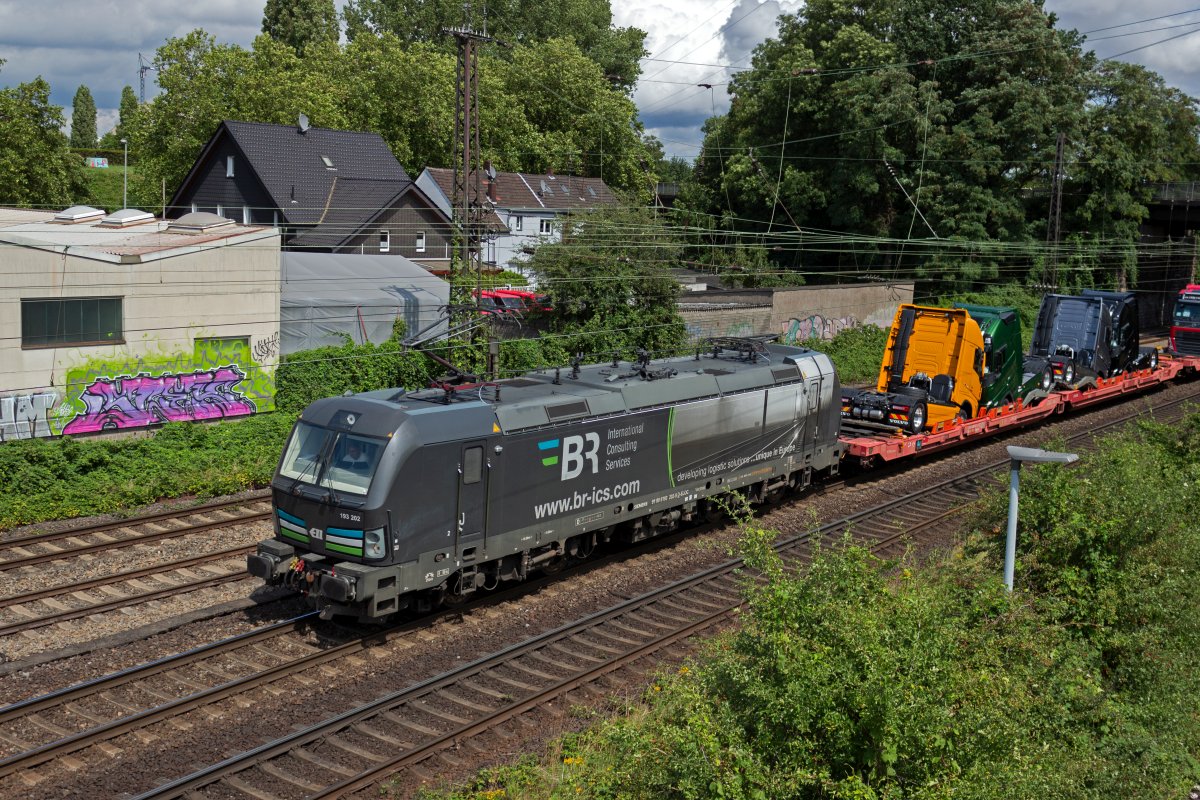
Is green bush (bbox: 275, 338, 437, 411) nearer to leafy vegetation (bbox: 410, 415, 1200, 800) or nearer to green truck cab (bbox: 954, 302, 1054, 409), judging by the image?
green truck cab (bbox: 954, 302, 1054, 409)

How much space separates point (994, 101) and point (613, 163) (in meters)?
28.6

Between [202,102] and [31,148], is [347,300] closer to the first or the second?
[31,148]

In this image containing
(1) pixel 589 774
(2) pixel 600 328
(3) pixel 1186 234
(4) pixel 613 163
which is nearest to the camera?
(1) pixel 589 774

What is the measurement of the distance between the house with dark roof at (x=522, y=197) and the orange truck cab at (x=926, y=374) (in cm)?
3193

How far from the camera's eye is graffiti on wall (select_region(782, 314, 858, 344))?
3862 centimetres

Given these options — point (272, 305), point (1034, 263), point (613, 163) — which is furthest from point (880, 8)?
point (272, 305)

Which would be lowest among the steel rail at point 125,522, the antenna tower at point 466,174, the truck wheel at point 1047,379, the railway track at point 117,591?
the railway track at point 117,591

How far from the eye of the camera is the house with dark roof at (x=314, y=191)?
43375mm

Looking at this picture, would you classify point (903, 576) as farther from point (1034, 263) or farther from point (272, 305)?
point (1034, 263)

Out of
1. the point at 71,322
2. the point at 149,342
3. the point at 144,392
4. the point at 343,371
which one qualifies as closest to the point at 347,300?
the point at 343,371

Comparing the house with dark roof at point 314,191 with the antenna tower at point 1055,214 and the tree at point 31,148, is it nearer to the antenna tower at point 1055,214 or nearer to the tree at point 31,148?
the tree at point 31,148

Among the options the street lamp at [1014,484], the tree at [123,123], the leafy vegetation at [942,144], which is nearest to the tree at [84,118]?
the tree at [123,123]

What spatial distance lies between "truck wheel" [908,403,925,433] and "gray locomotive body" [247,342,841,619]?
5.60m

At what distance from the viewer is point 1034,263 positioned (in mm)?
47500
